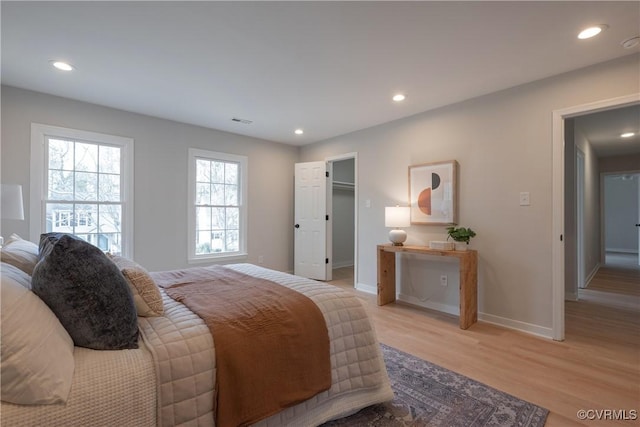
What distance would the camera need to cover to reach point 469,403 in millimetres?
1786

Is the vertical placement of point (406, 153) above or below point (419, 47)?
below

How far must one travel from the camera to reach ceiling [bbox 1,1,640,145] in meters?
1.91

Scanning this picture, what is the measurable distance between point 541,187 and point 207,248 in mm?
4348

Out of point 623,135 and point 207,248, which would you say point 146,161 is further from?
point 623,135

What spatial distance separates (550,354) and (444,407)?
4.41 feet

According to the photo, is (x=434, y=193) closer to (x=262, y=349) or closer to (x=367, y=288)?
(x=367, y=288)

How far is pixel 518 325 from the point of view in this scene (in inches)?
116

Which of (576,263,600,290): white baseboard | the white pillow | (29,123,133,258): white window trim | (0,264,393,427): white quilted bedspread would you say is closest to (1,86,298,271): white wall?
(29,123,133,258): white window trim

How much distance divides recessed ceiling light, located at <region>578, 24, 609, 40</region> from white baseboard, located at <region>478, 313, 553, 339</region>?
249 cm

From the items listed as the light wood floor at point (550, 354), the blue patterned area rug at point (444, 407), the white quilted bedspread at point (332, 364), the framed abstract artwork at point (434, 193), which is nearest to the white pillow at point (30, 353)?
the white quilted bedspread at point (332, 364)

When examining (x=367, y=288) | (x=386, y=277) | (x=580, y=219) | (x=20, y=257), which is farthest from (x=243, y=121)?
(x=580, y=219)

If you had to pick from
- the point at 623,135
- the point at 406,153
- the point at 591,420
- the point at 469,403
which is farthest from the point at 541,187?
the point at 623,135

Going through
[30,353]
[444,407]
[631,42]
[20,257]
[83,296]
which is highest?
[631,42]

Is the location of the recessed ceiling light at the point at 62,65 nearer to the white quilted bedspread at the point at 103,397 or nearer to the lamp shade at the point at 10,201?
the lamp shade at the point at 10,201
